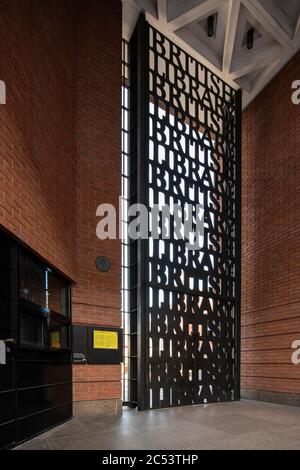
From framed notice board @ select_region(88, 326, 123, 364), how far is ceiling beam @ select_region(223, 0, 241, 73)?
253 inches

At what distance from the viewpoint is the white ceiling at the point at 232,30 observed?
25.0 feet

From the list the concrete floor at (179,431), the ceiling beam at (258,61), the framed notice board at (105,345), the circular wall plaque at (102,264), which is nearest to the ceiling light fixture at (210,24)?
the ceiling beam at (258,61)

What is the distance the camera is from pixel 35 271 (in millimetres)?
4773

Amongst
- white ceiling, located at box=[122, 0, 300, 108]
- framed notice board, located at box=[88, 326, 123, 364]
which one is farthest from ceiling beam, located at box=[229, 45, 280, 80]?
framed notice board, located at box=[88, 326, 123, 364]

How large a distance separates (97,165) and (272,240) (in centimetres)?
439

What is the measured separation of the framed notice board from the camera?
621cm

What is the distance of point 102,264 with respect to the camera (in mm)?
6559

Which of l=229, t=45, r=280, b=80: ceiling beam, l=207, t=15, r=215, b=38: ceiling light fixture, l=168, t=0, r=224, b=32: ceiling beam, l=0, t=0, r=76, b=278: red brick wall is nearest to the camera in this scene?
l=0, t=0, r=76, b=278: red brick wall

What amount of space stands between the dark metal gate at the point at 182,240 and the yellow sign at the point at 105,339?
52 cm

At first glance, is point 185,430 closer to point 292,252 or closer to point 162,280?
point 162,280

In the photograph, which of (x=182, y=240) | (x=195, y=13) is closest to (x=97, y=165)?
(x=182, y=240)

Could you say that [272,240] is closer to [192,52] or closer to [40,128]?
[192,52]

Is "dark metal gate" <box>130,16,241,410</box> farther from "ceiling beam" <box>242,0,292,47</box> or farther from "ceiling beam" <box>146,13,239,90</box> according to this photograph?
"ceiling beam" <box>242,0,292,47</box>

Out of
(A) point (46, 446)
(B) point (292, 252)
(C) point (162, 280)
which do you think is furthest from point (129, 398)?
(B) point (292, 252)
